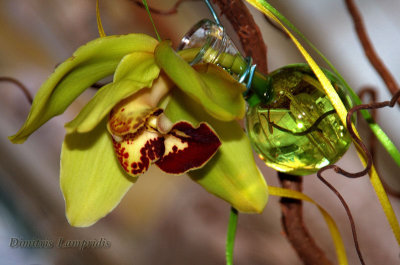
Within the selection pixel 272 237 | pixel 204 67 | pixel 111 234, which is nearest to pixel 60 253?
pixel 111 234

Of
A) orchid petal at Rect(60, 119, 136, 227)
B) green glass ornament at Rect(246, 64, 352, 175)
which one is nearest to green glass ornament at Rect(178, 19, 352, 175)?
green glass ornament at Rect(246, 64, 352, 175)

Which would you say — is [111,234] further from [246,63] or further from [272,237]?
[246,63]

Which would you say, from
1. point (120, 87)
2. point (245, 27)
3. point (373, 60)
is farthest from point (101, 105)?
point (373, 60)

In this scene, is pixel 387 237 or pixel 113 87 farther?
pixel 387 237

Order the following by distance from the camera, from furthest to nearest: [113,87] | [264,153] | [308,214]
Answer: [308,214] → [264,153] → [113,87]

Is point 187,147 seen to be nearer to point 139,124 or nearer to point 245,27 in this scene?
point 139,124
